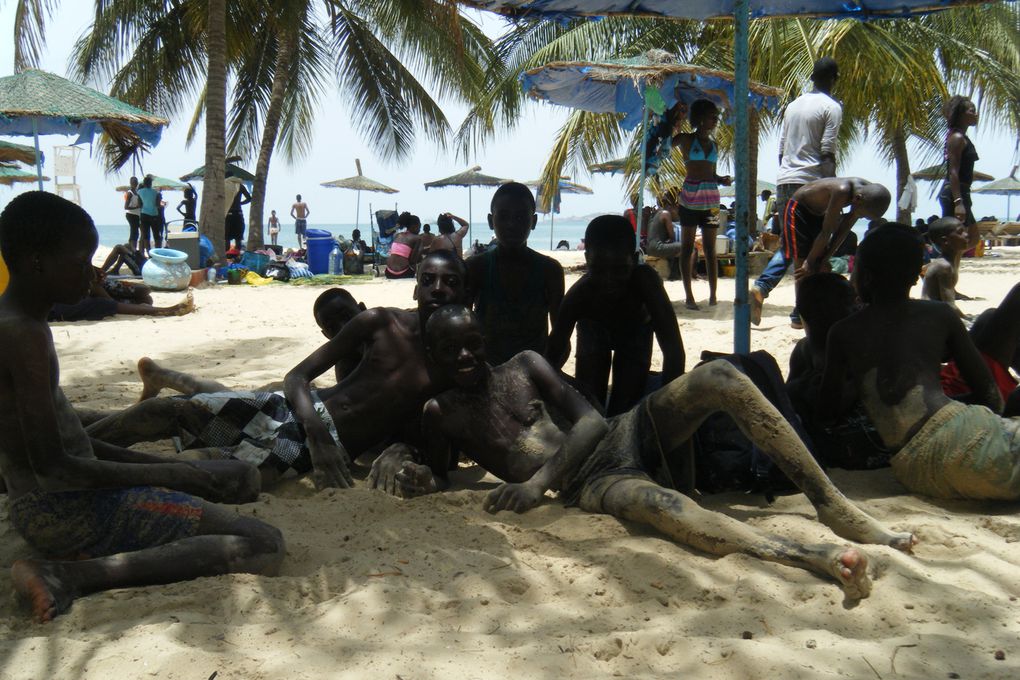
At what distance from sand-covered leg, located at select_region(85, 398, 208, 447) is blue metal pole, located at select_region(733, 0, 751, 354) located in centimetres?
258

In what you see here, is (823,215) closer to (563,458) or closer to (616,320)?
(616,320)

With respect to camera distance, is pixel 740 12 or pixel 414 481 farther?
pixel 740 12

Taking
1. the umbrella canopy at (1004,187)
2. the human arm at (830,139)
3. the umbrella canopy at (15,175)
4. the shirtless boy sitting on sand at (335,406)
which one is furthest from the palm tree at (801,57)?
the umbrella canopy at (1004,187)

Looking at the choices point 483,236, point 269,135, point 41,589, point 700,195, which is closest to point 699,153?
point 700,195

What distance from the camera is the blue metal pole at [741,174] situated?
170 inches

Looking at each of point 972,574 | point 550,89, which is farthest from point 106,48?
point 972,574

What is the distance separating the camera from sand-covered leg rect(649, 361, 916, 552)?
8.90ft

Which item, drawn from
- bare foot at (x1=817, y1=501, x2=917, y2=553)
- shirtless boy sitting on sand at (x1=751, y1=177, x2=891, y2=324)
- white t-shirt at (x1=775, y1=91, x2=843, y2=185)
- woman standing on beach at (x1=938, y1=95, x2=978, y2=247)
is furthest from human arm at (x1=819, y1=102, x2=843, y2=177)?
bare foot at (x1=817, y1=501, x2=917, y2=553)

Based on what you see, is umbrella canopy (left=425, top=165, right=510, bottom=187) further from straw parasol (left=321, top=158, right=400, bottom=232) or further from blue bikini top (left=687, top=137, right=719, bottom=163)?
blue bikini top (left=687, top=137, right=719, bottom=163)

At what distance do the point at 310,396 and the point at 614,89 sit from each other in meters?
7.96

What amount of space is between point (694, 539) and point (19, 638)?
183cm

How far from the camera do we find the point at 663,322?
158 inches

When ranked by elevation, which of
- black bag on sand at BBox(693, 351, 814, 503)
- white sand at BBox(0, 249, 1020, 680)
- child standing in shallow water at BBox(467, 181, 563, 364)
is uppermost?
child standing in shallow water at BBox(467, 181, 563, 364)

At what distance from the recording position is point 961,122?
23.8ft
